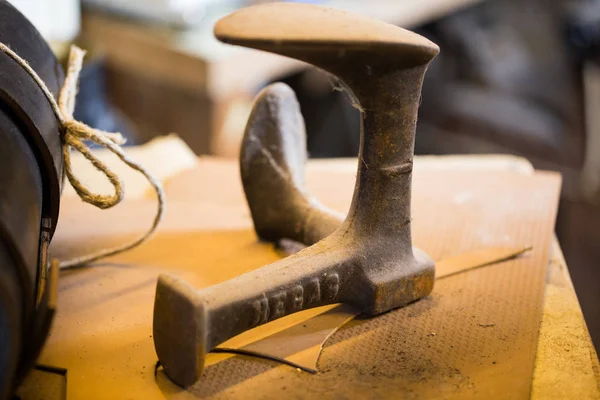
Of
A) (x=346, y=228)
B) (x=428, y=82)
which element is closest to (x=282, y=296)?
(x=346, y=228)

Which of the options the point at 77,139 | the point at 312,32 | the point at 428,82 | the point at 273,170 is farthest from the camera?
the point at 428,82

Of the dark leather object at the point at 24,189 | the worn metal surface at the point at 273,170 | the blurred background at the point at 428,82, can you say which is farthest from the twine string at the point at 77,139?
the blurred background at the point at 428,82

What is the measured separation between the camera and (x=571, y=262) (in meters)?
2.11

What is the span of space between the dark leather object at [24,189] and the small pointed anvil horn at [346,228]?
108mm

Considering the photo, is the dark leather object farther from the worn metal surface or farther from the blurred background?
the blurred background

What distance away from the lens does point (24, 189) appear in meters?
0.62

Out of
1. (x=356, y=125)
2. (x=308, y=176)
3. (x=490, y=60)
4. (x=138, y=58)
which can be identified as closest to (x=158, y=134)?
(x=138, y=58)

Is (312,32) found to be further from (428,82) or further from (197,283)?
(428,82)

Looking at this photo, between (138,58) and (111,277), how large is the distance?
123 cm

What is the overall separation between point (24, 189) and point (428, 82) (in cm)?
200

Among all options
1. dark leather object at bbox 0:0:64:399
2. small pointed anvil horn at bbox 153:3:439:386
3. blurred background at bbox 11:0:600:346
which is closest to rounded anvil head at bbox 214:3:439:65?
small pointed anvil horn at bbox 153:3:439:386

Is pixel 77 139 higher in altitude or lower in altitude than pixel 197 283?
higher

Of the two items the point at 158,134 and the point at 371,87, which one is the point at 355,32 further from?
the point at 158,134

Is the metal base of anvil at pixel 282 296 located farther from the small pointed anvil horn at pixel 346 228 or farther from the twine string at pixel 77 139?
the twine string at pixel 77 139
